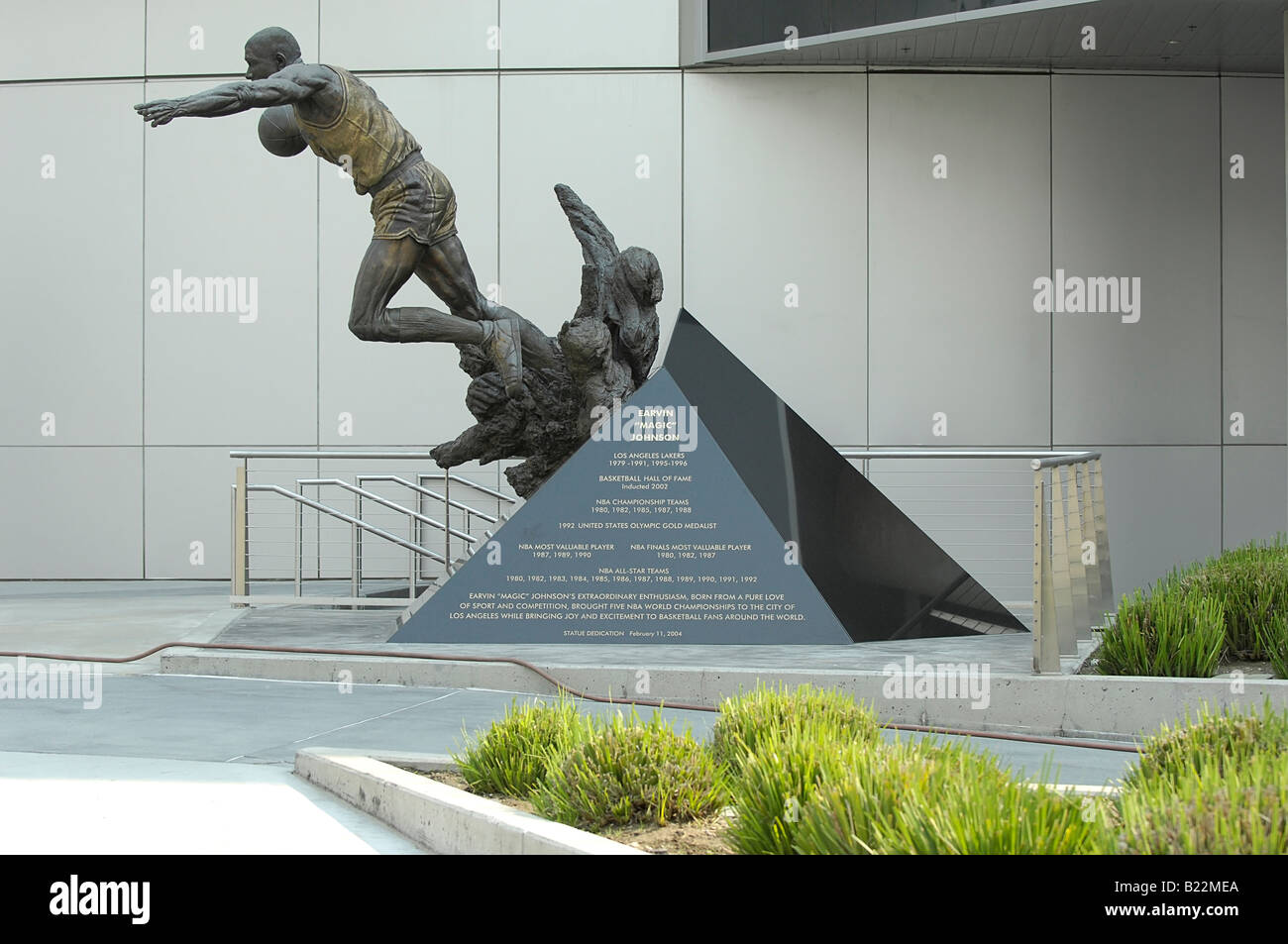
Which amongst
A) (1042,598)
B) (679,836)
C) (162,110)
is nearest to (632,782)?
(679,836)

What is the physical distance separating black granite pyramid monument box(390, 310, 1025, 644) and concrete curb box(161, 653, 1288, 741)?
616 millimetres

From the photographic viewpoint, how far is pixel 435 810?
13.0 feet

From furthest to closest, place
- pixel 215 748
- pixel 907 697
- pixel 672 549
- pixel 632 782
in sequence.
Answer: pixel 672 549 → pixel 907 697 → pixel 215 748 → pixel 632 782

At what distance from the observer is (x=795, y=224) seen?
13656mm

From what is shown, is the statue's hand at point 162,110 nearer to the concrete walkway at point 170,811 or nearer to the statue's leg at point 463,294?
the statue's leg at point 463,294

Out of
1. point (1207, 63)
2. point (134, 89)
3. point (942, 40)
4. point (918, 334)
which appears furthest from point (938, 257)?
point (134, 89)

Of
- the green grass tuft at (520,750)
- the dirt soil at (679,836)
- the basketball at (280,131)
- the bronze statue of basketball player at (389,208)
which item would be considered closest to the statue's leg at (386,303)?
the bronze statue of basketball player at (389,208)

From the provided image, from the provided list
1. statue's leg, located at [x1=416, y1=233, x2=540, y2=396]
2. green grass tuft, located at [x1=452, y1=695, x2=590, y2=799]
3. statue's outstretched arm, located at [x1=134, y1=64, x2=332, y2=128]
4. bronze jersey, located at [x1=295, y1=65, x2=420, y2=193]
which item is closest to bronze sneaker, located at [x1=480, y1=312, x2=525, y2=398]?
statue's leg, located at [x1=416, y1=233, x2=540, y2=396]

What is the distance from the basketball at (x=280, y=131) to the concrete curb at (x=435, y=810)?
16.8 feet

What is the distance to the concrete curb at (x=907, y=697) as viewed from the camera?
6.07m

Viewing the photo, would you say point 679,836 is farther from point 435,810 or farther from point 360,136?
point 360,136

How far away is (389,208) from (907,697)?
4600mm
